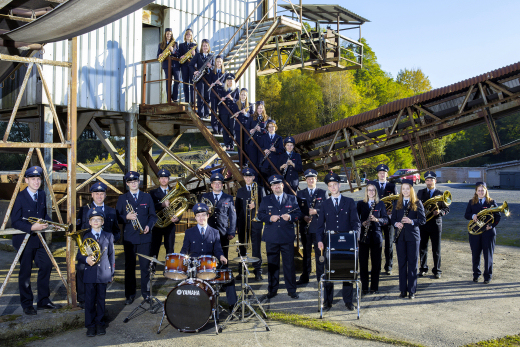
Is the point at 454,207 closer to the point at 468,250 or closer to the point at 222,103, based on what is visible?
the point at 468,250

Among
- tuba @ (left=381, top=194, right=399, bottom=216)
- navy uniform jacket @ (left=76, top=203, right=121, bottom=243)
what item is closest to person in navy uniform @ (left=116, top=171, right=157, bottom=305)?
navy uniform jacket @ (left=76, top=203, right=121, bottom=243)

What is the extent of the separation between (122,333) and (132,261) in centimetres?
162

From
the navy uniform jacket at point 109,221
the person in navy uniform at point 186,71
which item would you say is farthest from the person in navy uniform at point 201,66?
the navy uniform jacket at point 109,221

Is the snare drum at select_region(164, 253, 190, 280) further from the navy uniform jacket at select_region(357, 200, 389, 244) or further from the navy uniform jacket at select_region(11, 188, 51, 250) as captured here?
the navy uniform jacket at select_region(357, 200, 389, 244)

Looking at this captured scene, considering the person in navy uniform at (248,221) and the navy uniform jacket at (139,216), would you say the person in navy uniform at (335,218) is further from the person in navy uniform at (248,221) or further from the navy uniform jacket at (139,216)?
the navy uniform jacket at (139,216)

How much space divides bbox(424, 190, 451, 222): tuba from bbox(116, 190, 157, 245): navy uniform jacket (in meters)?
5.19

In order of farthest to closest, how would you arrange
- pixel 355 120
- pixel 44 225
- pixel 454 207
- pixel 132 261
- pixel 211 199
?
1. pixel 454 207
2. pixel 355 120
3. pixel 211 199
4. pixel 132 261
5. pixel 44 225

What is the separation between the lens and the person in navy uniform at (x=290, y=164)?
31.9ft

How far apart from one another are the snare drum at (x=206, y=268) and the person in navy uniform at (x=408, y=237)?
3.49m

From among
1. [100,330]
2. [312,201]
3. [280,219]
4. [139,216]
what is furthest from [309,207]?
[100,330]

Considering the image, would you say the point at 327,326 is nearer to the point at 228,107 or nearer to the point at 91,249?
the point at 91,249

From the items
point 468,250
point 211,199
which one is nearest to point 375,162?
point 468,250

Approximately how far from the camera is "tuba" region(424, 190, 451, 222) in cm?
866

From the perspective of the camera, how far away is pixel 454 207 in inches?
941
